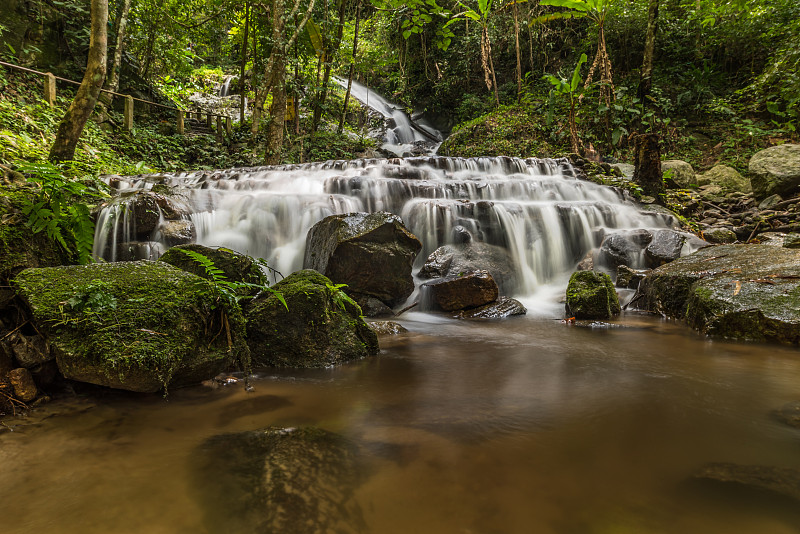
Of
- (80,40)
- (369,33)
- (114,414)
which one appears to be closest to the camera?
(114,414)

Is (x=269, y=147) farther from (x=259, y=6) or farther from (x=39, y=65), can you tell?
(x=39, y=65)

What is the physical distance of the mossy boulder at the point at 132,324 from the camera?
7.83 feet

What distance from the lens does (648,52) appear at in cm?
1203

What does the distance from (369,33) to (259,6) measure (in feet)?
41.6

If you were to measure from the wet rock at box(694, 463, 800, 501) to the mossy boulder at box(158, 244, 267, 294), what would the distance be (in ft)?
11.2

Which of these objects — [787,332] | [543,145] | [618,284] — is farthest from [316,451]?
[543,145]

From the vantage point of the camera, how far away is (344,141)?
1742cm

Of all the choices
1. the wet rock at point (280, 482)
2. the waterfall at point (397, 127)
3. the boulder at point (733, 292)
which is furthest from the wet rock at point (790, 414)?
the waterfall at point (397, 127)

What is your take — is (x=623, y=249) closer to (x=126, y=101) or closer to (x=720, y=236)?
(x=720, y=236)

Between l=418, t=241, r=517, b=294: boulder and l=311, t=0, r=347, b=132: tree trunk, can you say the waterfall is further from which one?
l=418, t=241, r=517, b=294: boulder

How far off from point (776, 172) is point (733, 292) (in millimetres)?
7291

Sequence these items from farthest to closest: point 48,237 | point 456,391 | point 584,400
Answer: point 48,237
point 456,391
point 584,400

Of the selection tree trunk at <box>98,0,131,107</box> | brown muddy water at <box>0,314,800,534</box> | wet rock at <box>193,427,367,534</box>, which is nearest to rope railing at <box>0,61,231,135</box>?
tree trunk at <box>98,0,131,107</box>

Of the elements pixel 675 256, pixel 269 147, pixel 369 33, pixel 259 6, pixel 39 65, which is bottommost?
pixel 675 256
